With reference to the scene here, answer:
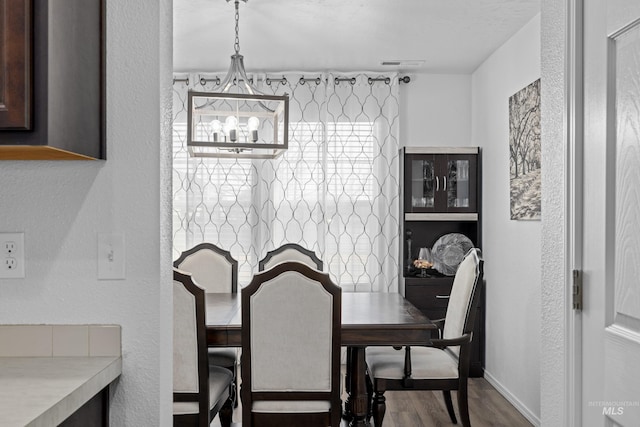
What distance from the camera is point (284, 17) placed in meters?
3.75

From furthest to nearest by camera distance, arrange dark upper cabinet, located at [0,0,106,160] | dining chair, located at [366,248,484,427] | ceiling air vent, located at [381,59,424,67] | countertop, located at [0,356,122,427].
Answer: ceiling air vent, located at [381,59,424,67]
dining chair, located at [366,248,484,427]
dark upper cabinet, located at [0,0,106,160]
countertop, located at [0,356,122,427]

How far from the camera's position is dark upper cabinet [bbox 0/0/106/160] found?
116 cm

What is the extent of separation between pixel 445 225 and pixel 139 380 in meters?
4.02

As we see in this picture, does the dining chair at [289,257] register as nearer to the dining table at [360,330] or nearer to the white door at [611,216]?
the dining table at [360,330]

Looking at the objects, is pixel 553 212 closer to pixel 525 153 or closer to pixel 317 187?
pixel 525 153

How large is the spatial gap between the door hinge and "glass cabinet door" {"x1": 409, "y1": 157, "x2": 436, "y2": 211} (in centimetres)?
333

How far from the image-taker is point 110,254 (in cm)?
146

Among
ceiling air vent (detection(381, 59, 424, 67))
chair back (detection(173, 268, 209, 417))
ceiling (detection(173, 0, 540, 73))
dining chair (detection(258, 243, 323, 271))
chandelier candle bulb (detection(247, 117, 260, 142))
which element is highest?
ceiling (detection(173, 0, 540, 73))

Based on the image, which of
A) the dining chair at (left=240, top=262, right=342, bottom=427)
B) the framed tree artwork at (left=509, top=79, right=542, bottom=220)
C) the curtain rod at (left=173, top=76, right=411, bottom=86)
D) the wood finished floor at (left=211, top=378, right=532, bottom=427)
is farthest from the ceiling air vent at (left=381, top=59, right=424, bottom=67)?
the dining chair at (left=240, top=262, right=342, bottom=427)

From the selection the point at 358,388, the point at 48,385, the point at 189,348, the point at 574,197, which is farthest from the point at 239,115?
the point at 48,385

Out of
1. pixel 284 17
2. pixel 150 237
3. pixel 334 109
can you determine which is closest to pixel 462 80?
pixel 334 109

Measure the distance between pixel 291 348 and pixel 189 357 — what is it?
0.44 meters

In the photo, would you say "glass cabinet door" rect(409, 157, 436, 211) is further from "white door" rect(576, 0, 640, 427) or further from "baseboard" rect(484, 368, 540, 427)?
"white door" rect(576, 0, 640, 427)

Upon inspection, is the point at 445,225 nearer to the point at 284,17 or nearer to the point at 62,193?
the point at 284,17
